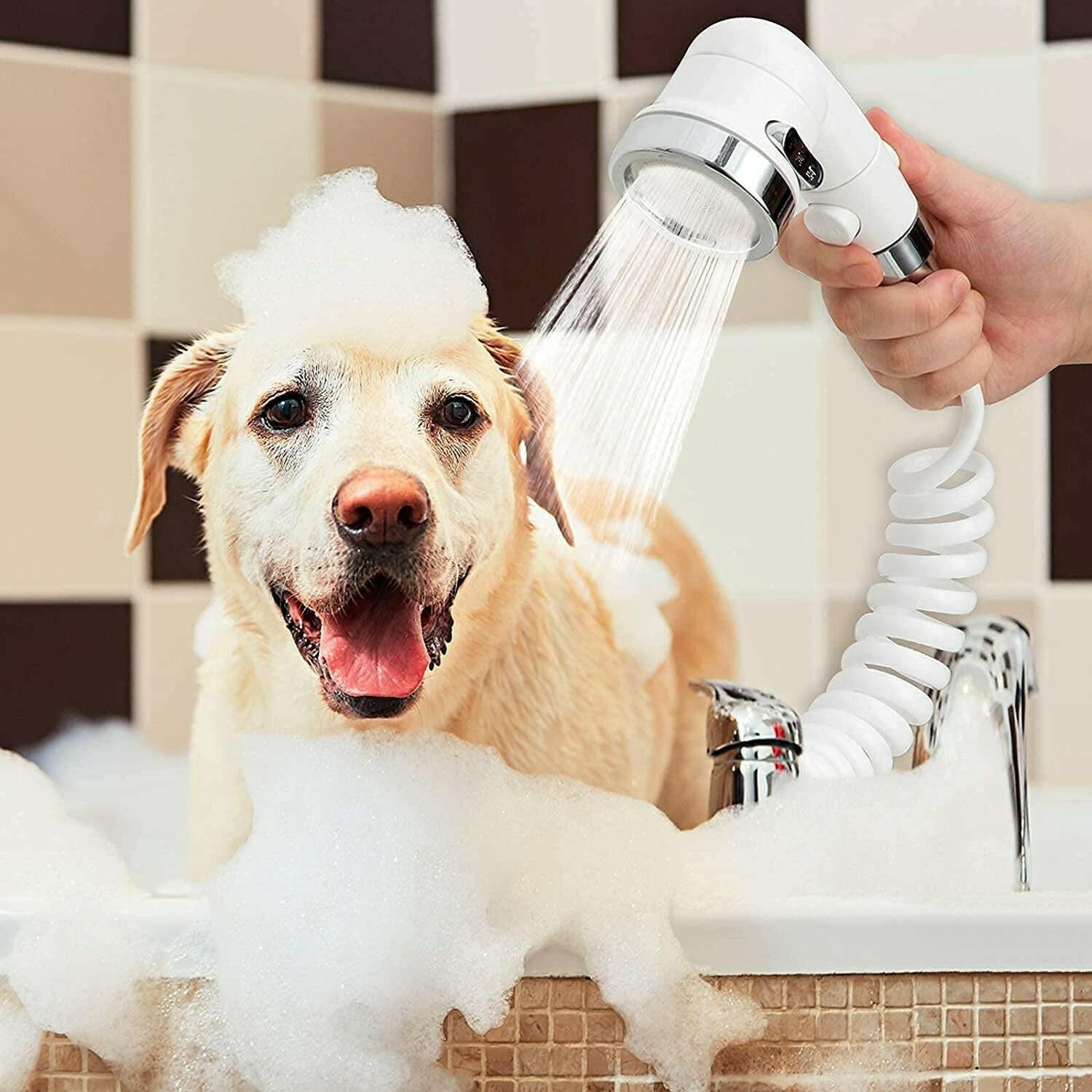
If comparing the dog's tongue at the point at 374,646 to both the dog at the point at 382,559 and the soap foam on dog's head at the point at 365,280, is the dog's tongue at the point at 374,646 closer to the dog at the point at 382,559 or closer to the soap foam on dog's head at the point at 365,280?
the dog at the point at 382,559

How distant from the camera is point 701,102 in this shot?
2.03ft

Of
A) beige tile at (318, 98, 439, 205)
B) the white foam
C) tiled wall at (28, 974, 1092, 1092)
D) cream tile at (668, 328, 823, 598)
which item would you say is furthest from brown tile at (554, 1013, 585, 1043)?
beige tile at (318, 98, 439, 205)

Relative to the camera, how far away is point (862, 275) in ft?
2.55

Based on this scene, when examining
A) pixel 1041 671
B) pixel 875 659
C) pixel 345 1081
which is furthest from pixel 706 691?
pixel 1041 671

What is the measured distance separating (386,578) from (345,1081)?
0.93 ft

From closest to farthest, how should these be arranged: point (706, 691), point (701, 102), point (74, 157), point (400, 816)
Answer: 1. point (701, 102)
2. point (400, 816)
3. point (706, 691)
4. point (74, 157)

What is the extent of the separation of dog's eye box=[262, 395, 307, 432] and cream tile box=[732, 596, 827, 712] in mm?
721

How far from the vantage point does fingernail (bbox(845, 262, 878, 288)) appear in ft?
2.53

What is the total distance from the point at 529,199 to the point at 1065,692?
2.68 feet

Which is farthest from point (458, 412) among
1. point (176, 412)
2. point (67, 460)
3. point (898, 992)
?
point (67, 460)

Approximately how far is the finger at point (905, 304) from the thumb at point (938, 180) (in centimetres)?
8

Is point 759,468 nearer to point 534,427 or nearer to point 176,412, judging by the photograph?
point 534,427

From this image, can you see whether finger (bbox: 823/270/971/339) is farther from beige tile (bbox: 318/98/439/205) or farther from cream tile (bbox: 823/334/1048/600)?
beige tile (bbox: 318/98/439/205)

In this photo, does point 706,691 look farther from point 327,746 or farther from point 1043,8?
point 1043,8
